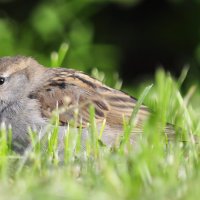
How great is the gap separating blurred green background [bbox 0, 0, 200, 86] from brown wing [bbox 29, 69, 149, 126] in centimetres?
289

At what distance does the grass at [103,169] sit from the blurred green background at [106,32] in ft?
11.9

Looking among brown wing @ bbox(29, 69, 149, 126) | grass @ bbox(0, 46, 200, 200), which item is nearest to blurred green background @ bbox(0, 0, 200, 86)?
brown wing @ bbox(29, 69, 149, 126)

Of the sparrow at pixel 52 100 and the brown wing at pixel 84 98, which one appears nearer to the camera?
the sparrow at pixel 52 100

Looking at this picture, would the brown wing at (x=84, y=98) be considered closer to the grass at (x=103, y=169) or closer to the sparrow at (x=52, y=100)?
the sparrow at (x=52, y=100)

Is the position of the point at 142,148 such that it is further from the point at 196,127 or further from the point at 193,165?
the point at 196,127

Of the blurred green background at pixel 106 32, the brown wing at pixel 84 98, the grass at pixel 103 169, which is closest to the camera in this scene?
the grass at pixel 103 169

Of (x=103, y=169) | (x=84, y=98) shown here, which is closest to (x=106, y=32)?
(x=84, y=98)

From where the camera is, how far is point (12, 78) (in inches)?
202

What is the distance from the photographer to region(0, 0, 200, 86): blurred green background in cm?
783

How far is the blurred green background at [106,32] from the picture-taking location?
7.83 meters

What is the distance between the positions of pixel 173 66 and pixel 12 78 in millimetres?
4095

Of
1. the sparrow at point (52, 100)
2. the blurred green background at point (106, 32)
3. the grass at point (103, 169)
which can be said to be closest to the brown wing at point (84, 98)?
the sparrow at point (52, 100)

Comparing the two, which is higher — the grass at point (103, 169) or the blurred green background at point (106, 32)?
the blurred green background at point (106, 32)

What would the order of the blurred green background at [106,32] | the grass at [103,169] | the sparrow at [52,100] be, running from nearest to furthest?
the grass at [103,169]
the sparrow at [52,100]
the blurred green background at [106,32]
